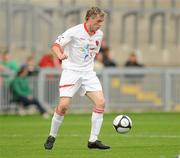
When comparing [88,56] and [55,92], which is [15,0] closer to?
[55,92]

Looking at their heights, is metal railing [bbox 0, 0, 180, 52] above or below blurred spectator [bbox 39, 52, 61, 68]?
Answer: above

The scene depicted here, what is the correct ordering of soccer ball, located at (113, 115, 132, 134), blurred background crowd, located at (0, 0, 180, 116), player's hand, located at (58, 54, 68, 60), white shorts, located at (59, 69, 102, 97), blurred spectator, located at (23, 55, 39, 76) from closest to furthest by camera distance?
player's hand, located at (58, 54, 68, 60), white shorts, located at (59, 69, 102, 97), soccer ball, located at (113, 115, 132, 134), blurred spectator, located at (23, 55, 39, 76), blurred background crowd, located at (0, 0, 180, 116)

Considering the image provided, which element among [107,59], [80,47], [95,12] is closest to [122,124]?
[80,47]

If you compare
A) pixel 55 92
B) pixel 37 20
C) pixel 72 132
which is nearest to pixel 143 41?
pixel 37 20

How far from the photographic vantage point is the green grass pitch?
1340 cm

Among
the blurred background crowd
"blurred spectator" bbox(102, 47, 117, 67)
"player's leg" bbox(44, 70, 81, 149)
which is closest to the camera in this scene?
"player's leg" bbox(44, 70, 81, 149)

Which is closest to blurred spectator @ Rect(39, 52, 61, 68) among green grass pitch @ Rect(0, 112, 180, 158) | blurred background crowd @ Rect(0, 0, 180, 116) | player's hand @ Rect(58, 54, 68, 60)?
blurred background crowd @ Rect(0, 0, 180, 116)

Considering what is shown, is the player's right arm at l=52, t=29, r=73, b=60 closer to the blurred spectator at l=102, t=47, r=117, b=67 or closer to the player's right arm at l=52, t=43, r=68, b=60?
the player's right arm at l=52, t=43, r=68, b=60

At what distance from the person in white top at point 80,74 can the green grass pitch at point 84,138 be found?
14.0 inches

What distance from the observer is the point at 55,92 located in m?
26.8

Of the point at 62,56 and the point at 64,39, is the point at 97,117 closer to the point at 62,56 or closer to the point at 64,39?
the point at 62,56

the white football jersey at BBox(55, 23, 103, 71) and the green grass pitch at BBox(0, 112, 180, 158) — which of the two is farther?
the white football jersey at BBox(55, 23, 103, 71)

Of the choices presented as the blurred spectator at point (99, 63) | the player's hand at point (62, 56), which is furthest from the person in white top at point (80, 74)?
the blurred spectator at point (99, 63)

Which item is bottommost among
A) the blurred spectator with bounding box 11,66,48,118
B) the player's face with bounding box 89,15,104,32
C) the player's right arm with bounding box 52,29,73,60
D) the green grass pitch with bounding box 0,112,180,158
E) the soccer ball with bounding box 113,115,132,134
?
the green grass pitch with bounding box 0,112,180,158
